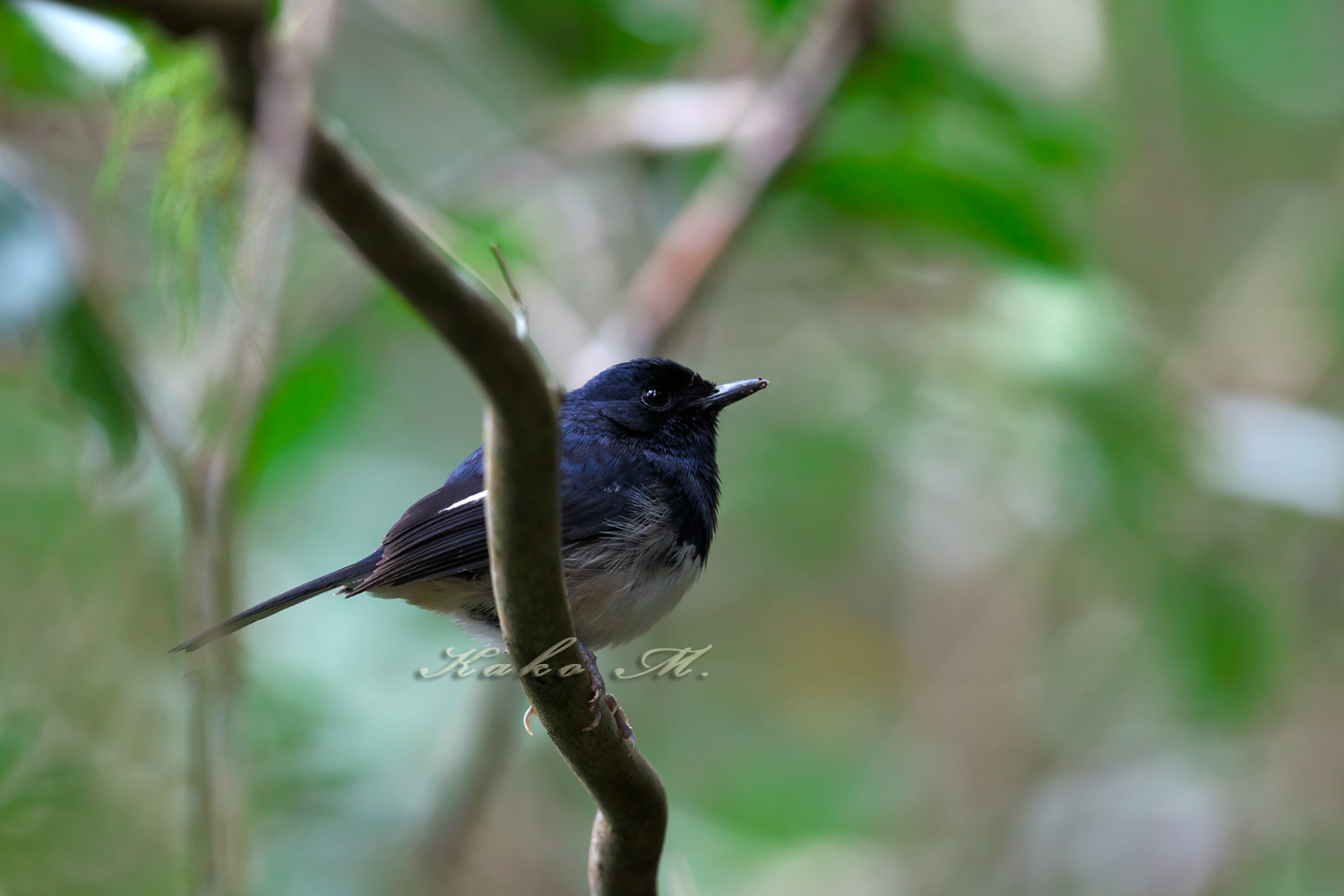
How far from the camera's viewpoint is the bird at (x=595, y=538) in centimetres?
230

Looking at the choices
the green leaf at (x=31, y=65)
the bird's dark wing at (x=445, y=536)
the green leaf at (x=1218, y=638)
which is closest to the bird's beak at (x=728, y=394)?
the bird's dark wing at (x=445, y=536)

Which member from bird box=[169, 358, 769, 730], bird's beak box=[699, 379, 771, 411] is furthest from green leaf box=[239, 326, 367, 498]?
bird's beak box=[699, 379, 771, 411]

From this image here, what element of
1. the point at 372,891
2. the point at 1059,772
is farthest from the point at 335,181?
the point at 1059,772

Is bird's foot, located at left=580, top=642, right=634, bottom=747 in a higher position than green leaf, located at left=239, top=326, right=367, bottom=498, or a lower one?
higher

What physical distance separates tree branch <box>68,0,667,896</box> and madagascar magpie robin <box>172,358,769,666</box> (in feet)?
1.72

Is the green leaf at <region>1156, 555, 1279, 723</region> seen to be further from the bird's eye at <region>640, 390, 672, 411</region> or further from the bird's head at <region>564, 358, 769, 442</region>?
the bird's eye at <region>640, 390, 672, 411</region>

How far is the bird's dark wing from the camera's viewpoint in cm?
229

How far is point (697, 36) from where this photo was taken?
476 cm

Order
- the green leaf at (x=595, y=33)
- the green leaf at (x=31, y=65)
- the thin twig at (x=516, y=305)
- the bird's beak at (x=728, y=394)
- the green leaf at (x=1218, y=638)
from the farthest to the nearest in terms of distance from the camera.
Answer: the green leaf at (x=595, y=33) < the green leaf at (x=1218, y=638) < the green leaf at (x=31, y=65) < the bird's beak at (x=728, y=394) < the thin twig at (x=516, y=305)

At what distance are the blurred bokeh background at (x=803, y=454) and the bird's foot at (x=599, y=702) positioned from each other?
1324 mm

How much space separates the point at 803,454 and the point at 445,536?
362 centimetres

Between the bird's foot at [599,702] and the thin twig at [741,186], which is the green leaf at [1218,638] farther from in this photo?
the bird's foot at [599,702]

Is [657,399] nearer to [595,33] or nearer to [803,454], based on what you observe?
[595,33]

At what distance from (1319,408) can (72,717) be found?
6.22 m
